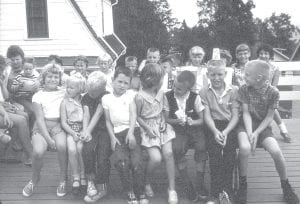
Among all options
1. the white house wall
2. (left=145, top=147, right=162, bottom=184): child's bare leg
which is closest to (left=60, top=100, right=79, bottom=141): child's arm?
(left=145, top=147, right=162, bottom=184): child's bare leg

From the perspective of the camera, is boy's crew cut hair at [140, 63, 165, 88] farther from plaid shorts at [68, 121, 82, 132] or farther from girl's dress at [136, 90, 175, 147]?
plaid shorts at [68, 121, 82, 132]

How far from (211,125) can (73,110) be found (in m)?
1.58

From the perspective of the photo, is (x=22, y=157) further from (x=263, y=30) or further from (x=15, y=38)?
(x=263, y=30)

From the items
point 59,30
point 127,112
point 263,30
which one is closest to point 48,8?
point 59,30

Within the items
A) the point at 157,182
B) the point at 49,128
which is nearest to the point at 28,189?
the point at 49,128

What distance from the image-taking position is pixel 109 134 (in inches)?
193

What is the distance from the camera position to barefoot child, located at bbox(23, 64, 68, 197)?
192 inches

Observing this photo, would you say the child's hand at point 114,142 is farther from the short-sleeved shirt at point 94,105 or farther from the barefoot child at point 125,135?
the short-sleeved shirt at point 94,105

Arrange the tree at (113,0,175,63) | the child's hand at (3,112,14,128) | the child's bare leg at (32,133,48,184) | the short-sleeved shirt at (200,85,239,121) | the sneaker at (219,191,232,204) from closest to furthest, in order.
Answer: the sneaker at (219,191,232,204), the child's bare leg at (32,133,48,184), the short-sleeved shirt at (200,85,239,121), the child's hand at (3,112,14,128), the tree at (113,0,175,63)

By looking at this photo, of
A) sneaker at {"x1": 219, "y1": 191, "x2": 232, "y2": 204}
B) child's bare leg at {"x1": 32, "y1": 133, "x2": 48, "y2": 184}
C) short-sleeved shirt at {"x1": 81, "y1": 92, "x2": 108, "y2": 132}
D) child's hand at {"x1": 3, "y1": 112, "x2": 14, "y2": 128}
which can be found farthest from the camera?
child's hand at {"x1": 3, "y1": 112, "x2": 14, "y2": 128}

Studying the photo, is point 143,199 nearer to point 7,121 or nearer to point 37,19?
point 7,121

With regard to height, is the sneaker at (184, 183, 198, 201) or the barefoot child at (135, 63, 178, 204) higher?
the barefoot child at (135, 63, 178, 204)

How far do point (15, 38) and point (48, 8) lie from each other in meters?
1.39

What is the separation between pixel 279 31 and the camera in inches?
3536
